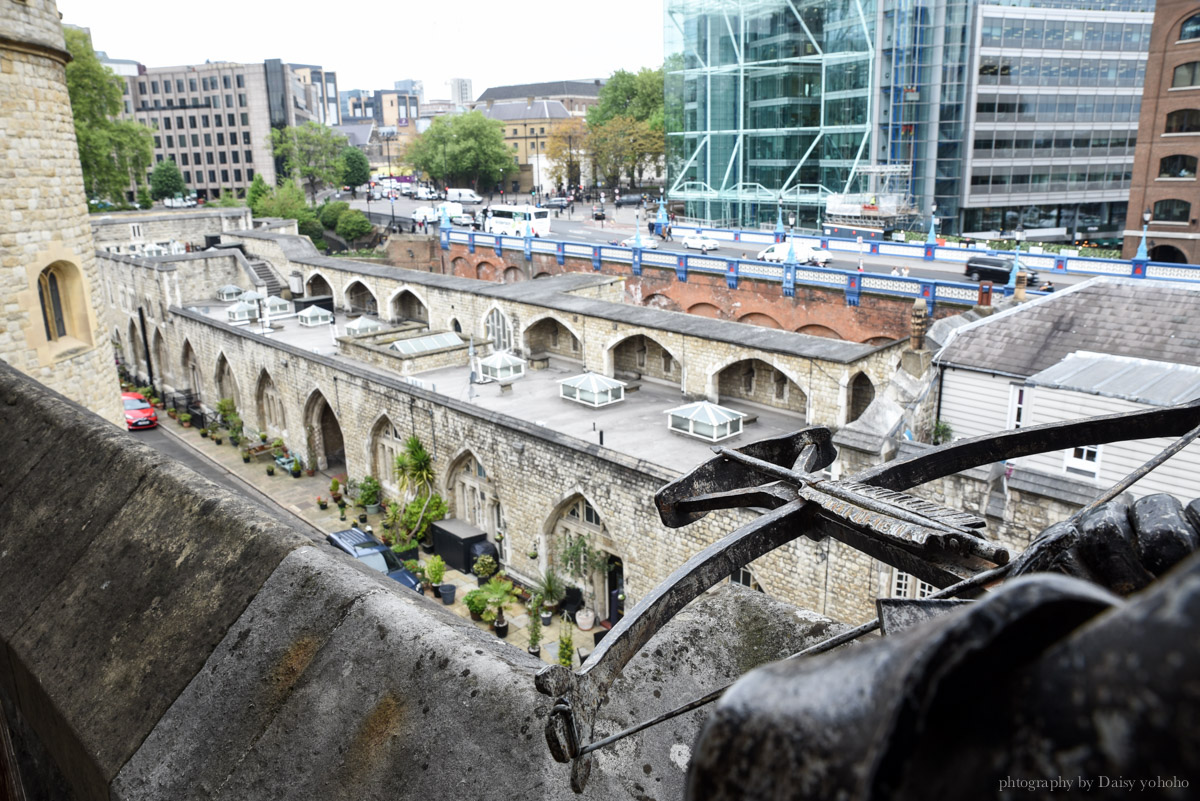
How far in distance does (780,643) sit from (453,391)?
2569 cm

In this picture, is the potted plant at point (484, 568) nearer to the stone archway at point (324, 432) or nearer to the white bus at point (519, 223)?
the stone archway at point (324, 432)

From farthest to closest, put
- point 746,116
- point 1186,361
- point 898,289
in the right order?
point 746,116
point 898,289
point 1186,361

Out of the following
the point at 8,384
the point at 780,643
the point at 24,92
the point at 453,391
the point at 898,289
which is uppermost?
the point at 24,92

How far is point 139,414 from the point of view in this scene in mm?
38969

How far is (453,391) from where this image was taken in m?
28.1

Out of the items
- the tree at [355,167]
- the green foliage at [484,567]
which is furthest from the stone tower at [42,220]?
the tree at [355,167]

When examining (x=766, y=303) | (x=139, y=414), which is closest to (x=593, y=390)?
(x=766, y=303)

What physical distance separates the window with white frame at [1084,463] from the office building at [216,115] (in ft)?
340

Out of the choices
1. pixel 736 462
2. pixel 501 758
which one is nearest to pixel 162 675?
pixel 501 758

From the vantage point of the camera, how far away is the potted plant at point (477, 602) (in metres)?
20.6

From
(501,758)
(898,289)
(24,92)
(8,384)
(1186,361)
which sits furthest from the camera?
(898,289)

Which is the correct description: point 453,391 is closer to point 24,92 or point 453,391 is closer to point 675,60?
point 24,92

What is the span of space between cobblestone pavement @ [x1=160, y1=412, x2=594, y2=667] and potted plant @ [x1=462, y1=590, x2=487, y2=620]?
0.34 m

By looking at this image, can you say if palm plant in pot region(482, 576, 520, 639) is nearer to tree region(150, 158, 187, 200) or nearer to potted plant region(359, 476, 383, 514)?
potted plant region(359, 476, 383, 514)
